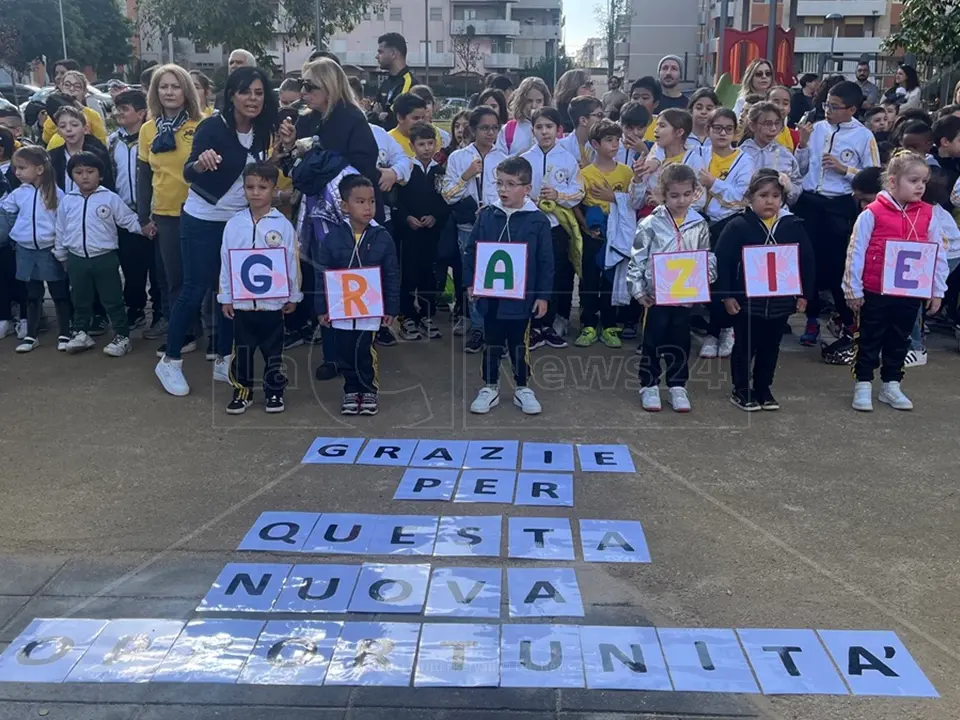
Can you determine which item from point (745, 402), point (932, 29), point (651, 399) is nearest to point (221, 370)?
point (651, 399)

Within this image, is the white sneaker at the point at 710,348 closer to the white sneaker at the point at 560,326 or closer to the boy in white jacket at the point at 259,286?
the white sneaker at the point at 560,326

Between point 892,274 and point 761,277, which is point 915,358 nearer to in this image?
point 892,274

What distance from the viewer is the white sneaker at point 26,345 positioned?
303 inches

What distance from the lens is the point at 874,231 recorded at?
636 cm

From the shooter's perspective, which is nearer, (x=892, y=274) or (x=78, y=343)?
(x=892, y=274)

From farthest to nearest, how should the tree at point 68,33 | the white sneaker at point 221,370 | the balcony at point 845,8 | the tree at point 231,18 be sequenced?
the balcony at point 845,8 < the tree at point 68,33 < the tree at point 231,18 < the white sneaker at point 221,370

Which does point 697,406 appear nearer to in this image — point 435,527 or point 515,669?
point 435,527

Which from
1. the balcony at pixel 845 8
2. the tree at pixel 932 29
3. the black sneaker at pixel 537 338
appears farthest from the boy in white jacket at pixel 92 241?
the balcony at pixel 845 8

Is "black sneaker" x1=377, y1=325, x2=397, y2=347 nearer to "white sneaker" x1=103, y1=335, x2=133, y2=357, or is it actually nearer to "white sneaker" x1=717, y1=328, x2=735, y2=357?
"white sneaker" x1=103, y1=335, x2=133, y2=357

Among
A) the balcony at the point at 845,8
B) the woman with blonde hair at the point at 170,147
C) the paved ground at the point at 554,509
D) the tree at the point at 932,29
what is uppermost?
the balcony at the point at 845,8

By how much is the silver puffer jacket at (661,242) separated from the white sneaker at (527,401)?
3.19ft

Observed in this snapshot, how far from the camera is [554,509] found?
16.1 ft

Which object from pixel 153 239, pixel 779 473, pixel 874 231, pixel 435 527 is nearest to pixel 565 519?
pixel 435 527

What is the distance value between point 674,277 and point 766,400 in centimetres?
105
